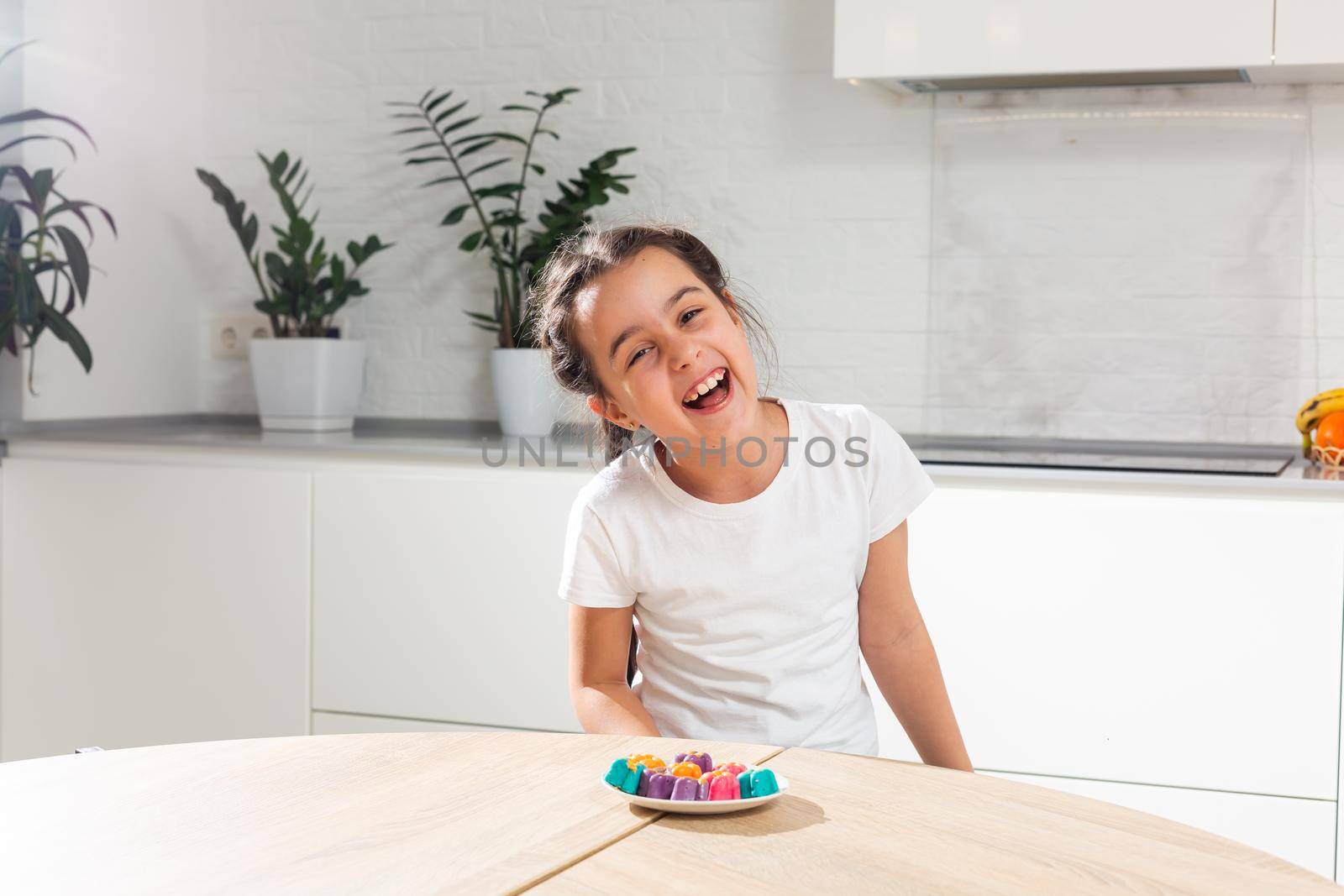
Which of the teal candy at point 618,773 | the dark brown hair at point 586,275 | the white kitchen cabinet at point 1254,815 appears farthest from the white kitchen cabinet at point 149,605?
the teal candy at point 618,773

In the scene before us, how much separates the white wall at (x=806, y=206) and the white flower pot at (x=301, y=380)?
234mm

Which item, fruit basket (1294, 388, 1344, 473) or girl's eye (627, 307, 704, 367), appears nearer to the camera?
girl's eye (627, 307, 704, 367)

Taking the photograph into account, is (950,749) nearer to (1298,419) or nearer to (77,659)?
(1298,419)

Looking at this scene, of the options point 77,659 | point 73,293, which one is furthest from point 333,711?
point 73,293

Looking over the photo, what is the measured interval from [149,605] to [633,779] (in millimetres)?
1796

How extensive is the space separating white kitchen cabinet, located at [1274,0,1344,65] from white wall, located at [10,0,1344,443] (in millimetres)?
302

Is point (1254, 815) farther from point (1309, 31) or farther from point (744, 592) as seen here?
point (1309, 31)

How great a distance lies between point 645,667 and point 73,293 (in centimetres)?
172

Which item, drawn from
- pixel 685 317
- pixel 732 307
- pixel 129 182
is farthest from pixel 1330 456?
pixel 129 182

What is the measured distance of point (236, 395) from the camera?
296 centimetres

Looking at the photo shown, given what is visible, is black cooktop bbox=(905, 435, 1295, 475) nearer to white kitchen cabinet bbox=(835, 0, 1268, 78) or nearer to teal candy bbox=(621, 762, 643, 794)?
white kitchen cabinet bbox=(835, 0, 1268, 78)

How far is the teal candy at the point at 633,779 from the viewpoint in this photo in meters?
0.82

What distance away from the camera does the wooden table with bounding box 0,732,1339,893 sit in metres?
0.71

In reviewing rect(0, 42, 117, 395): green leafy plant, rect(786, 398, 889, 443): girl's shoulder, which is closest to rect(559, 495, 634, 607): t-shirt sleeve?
rect(786, 398, 889, 443): girl's shoulder
